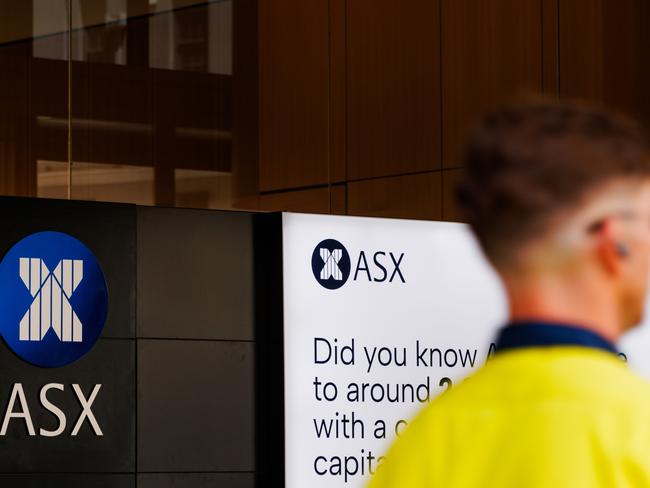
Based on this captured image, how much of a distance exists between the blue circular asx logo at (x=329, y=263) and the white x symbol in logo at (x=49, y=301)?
1235 mm

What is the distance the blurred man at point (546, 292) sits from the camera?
130 centimetres

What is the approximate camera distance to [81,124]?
8.76 m

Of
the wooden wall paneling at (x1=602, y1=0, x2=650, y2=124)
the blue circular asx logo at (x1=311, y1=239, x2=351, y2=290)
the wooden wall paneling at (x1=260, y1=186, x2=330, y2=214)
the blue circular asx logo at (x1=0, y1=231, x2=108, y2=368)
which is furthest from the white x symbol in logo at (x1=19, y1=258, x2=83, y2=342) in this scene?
the wooden wall paneling at (x1=602, y1=0, x2=650, y2=124)

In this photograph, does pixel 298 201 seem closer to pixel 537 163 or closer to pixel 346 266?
pixel 346 266

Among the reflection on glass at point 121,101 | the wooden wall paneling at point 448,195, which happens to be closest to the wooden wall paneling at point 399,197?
the wooden wall paneling at point 448,195

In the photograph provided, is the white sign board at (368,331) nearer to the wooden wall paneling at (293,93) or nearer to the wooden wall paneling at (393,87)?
the wooden wall paneling at (293,93)

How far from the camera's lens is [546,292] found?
53.0 inches

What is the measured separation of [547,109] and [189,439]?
699 centimetres

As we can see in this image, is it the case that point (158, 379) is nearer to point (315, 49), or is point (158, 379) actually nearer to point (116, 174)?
point (116, 174)

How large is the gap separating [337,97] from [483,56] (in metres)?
1.09

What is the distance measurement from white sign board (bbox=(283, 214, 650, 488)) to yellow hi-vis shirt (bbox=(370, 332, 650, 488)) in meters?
6.56

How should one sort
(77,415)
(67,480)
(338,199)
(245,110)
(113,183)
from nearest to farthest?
(67,480)
(77,415)
(113,183)
(245,110)
(338,199)

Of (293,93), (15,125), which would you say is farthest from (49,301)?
(293,93)

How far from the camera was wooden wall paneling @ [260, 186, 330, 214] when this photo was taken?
31.3 feet
